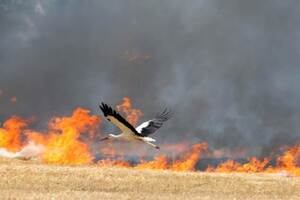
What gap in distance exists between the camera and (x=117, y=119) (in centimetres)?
2547

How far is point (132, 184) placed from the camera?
2628 cm

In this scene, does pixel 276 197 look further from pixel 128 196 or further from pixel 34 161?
pixel 34 161

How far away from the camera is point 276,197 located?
24.8 m

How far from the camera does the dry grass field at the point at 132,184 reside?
911 inches

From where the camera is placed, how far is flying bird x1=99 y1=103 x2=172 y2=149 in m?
24.9

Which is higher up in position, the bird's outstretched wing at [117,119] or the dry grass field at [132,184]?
the bird's outstretched wing at [117,119]

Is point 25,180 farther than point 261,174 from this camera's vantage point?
No

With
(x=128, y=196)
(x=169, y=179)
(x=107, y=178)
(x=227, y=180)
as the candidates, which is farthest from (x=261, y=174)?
(x=128, y=196)

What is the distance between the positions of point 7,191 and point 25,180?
11.3ft

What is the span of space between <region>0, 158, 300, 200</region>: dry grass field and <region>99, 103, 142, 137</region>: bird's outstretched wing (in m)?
2.46

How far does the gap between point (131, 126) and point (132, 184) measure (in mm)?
2712

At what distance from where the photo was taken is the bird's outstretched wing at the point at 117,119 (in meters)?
24.7

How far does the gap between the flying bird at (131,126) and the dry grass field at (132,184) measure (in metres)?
1.98

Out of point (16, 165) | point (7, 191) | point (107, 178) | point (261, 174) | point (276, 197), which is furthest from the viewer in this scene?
point (261, 174)
